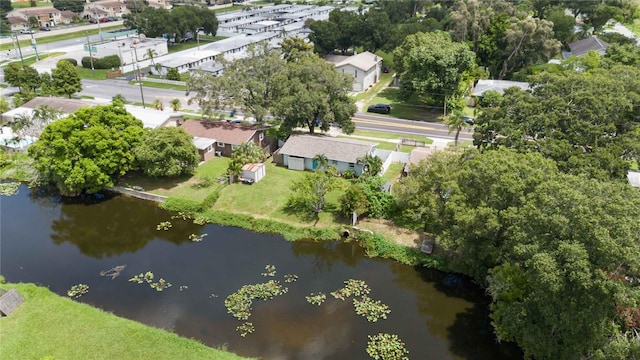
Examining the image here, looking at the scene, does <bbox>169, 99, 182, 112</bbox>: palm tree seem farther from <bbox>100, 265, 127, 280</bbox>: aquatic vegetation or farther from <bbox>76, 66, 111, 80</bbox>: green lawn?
<bbox>100, 265, 127, 280</bbox>: aquatic vegetation

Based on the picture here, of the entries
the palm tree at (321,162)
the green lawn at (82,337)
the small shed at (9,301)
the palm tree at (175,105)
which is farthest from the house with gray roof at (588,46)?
the small shed at (9,301)

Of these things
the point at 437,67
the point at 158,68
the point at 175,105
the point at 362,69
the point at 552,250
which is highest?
the point at 437,67

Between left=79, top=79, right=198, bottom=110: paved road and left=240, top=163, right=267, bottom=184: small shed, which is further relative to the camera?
left=79, top=79, right=198, bottom=110: paved road

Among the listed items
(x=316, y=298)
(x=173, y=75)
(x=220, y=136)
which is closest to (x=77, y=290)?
(x=316, y=298)

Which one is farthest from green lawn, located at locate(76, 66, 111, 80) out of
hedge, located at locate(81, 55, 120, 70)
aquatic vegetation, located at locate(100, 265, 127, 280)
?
aquatic vegetation, located at locate(100, 265, 127, 280)

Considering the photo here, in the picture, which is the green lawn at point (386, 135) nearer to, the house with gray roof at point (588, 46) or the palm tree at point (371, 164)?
the palm tree at point (371, 164)

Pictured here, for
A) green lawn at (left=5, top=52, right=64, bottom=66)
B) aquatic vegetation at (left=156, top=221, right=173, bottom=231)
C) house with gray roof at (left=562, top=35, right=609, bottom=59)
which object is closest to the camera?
aquatic vegetation at (left=156, top=221, right=173, bottom=231)

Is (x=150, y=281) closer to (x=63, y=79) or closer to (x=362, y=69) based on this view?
(x=63, y=79)
